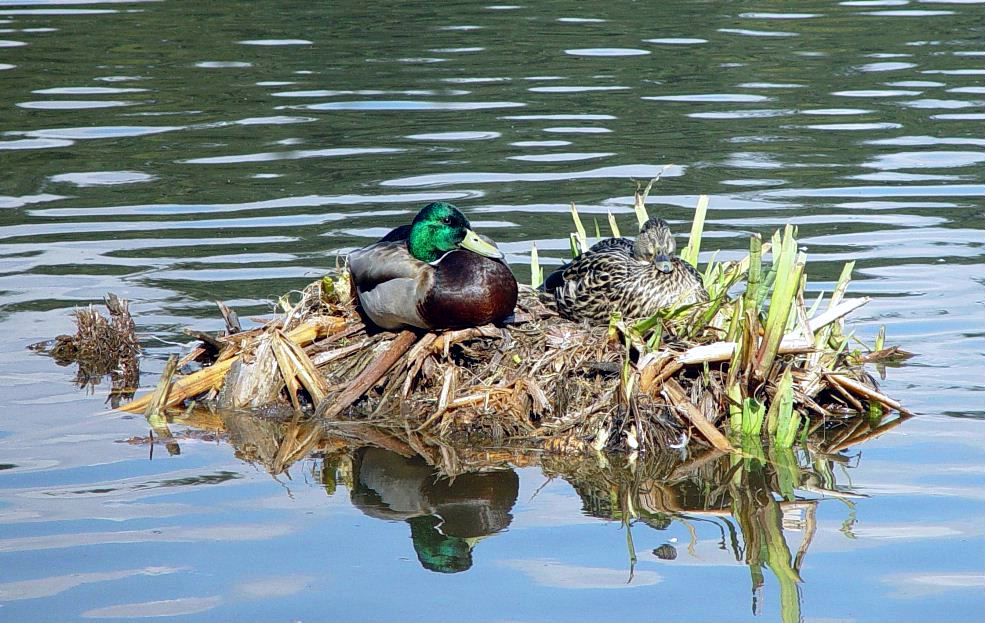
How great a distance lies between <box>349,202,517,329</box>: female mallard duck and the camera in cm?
722

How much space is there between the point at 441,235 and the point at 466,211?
372cm

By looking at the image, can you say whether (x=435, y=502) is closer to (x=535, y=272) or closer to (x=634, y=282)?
(x=634, y=282)

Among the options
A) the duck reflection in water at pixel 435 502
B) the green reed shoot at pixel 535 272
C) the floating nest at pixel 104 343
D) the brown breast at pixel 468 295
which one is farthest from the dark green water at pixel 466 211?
the green reed shoot at pixel 535 272

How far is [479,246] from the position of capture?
743cm

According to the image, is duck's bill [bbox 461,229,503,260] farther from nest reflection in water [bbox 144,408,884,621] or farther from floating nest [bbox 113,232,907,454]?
nest reflection in water [bbox 144,408,884,621]

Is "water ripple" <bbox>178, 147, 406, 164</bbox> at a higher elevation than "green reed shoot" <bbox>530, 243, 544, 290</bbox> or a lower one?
higher

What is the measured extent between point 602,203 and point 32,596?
22.4 feet

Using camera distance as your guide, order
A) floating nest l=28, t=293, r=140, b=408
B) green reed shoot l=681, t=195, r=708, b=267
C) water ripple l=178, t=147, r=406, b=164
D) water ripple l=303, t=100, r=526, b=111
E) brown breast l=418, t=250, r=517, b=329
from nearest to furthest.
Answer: brown breast l=418, t=250, r=517, b=329
floating nest l=28, t=293, r=140, b=408
green reed shoot l=681, t=195, r=708, b=267
water ripple l=178, t=147, r=406, b=164
water ripple l=303, t=100, r=526, b=111

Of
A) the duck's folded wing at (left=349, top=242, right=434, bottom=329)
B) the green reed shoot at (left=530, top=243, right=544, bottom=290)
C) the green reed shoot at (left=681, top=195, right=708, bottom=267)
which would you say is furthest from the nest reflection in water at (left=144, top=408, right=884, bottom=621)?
the green reed shoot at (left=530, top=243, right=544, bottom=290)

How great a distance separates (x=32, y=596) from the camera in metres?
5.29

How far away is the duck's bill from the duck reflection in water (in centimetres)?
122

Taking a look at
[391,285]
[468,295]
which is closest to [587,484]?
[468,295]

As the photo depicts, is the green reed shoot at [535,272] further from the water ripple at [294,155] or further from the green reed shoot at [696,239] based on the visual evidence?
the water ripple at [294,155]

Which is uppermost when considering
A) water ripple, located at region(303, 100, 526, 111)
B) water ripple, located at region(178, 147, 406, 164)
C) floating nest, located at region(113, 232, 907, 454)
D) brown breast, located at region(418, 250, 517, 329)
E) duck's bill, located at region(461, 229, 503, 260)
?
water ripple, located at region(303, 100, 526, 111)
